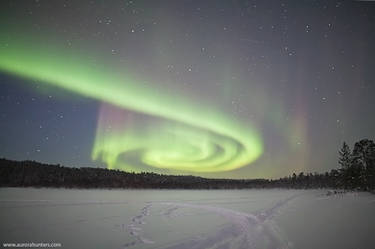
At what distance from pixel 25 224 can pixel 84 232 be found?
2925mm

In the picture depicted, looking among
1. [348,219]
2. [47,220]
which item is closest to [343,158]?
[348,219]

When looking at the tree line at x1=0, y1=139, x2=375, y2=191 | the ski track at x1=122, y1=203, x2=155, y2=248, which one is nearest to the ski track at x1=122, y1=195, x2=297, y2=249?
the ski track at x1=122, y1=203, x2=155, y2=248

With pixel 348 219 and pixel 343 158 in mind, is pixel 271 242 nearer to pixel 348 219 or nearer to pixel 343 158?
pixel 348 219

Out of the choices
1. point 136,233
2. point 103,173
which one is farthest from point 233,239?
point 103,173

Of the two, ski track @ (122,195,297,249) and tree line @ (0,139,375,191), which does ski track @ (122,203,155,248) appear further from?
tree line @ (0,139,375,191)

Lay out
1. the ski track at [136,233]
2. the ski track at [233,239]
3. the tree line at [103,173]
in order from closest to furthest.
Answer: the ski track at [233,239], the ski track at [136,233], the tree line at [103,173]

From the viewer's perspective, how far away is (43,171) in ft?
210

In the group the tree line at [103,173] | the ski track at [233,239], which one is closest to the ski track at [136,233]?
the ski track at [233,239]

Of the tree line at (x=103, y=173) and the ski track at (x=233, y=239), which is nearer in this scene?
the ski track at (x=233, y=239)

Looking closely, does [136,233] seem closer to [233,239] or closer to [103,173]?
[233,239]

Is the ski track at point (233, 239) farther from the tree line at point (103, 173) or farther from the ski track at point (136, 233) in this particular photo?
the tree line at point (103, 173)

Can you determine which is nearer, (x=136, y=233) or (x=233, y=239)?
(x=233, y=239)

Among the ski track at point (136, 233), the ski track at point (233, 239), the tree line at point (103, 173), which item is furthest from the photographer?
the tree line at point (103, 173)

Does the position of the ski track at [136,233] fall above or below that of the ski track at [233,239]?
below
